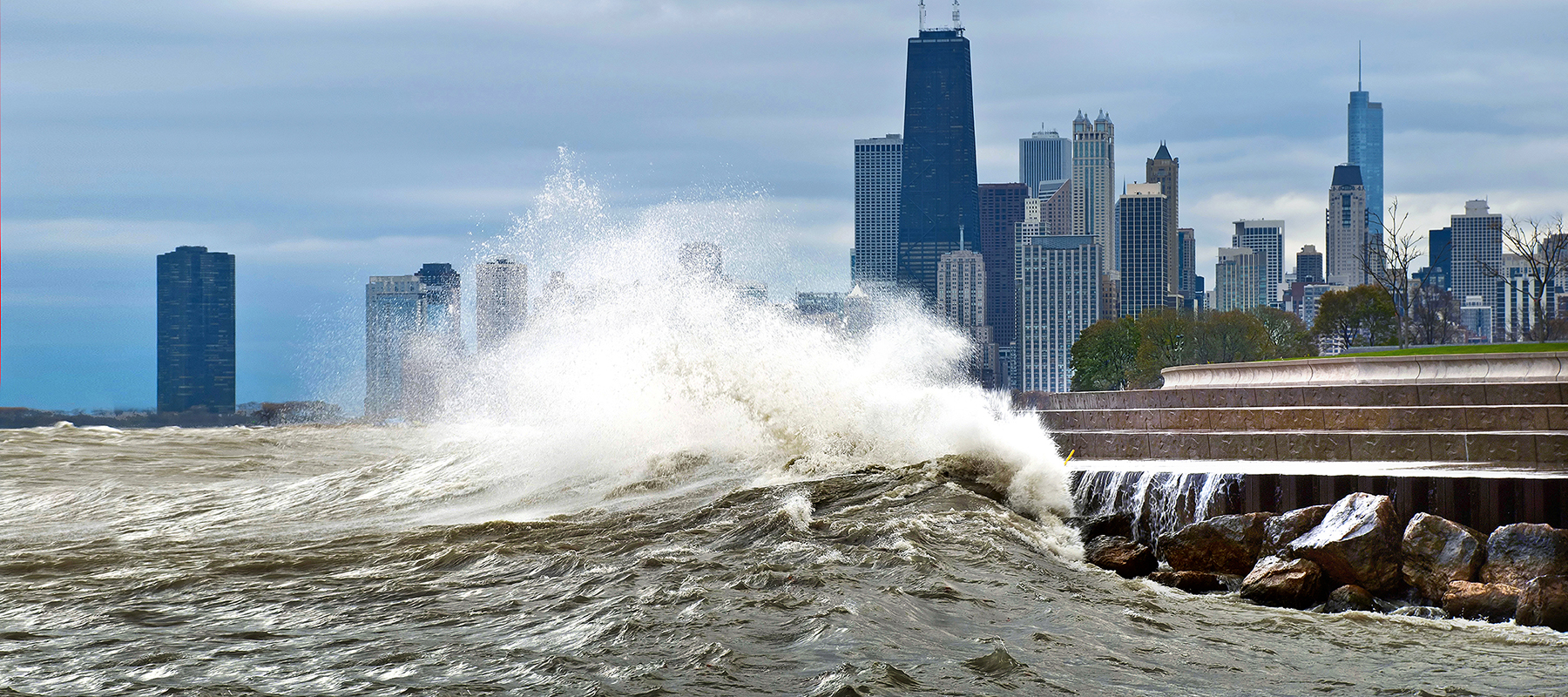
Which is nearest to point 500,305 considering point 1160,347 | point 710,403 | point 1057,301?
A: point 710,403

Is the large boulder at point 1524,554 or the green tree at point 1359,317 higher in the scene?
the green tree at point 1359,317

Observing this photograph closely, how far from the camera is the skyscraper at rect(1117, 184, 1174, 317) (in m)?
192

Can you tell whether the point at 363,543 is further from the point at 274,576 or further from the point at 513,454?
the point at 513,454

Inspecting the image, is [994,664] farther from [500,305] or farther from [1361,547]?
[500,305]

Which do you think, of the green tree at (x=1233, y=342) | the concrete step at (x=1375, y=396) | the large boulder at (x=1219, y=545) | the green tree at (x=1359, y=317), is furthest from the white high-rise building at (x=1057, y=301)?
the large boulder at (x=1219, y=545)

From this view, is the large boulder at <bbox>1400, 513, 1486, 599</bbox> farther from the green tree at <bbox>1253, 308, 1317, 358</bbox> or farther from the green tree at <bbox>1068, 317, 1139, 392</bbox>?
the green tree at <bbox>1253, 308, 1317, 358</bbox>

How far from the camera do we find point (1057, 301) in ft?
638

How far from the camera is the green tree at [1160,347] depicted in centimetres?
6316

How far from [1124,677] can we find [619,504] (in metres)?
6.77

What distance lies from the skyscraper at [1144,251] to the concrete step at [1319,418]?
599 ft

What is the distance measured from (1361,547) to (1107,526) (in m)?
2.49

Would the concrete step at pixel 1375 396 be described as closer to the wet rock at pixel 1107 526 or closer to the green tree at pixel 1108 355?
the wet rock at pixel 1107 526

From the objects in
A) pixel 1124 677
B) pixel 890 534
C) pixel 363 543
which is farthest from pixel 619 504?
pixel 1124 677

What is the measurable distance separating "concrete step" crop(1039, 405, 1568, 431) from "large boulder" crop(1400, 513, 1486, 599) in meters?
3.77
